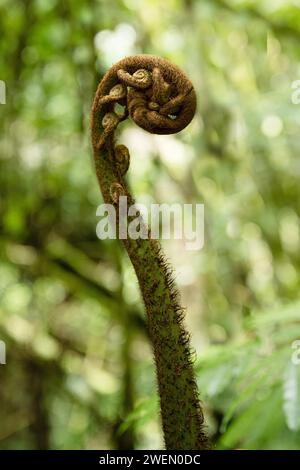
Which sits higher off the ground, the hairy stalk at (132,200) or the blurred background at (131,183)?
the blurred background at (131,183)

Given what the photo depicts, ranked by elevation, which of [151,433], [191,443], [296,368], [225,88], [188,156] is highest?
[225,88]

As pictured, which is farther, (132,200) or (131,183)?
(131,183)

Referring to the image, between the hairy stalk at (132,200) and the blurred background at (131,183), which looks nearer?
the hairy stalk at (132,200)

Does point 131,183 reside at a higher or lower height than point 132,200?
higher

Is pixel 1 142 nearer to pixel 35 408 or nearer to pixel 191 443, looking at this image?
pixel 35 408
